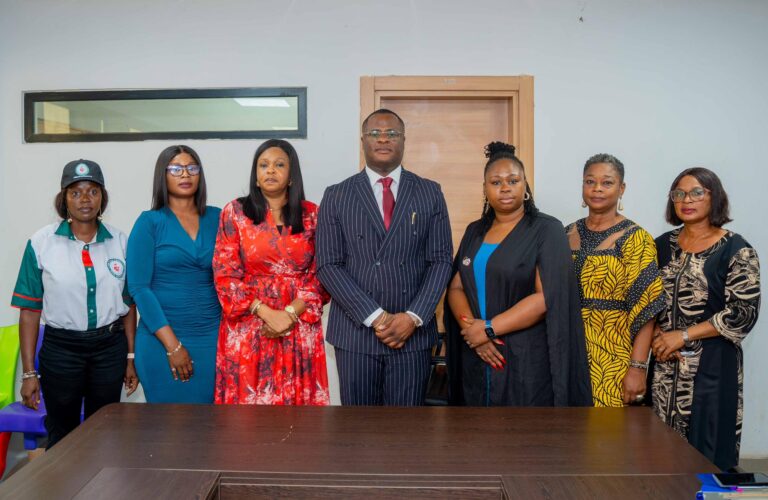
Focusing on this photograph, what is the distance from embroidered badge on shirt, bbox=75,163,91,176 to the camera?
2398 millimetres

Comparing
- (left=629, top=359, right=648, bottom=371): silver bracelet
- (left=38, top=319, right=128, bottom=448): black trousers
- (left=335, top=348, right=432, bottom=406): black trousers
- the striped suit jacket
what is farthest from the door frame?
(left=38, top=319, right=128, bottom=448): black trousers

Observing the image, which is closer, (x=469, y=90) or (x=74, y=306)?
(x=74, y=306)

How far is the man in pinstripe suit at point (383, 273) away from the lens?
2.16 meters

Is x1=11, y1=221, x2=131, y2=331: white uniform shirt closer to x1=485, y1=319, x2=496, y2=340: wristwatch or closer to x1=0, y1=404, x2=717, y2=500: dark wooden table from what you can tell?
x1=0, y1=404, x2=717, y2=500: dark wooden table

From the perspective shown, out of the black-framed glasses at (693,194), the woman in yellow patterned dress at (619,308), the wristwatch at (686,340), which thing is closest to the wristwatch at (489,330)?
the woman in yellow patterned dress at (619,308)

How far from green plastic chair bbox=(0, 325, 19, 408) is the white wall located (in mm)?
1477

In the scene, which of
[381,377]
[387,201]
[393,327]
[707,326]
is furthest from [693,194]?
[381,377]

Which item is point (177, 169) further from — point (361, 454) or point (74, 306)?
A: point (361, 454)

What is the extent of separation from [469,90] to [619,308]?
1.74m

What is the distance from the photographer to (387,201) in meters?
2.28

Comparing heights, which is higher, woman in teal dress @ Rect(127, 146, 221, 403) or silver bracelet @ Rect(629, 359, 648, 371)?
woman in teal dress @ Rect(127, 146, 221, 403)

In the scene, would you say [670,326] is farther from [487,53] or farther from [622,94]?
[487,53]

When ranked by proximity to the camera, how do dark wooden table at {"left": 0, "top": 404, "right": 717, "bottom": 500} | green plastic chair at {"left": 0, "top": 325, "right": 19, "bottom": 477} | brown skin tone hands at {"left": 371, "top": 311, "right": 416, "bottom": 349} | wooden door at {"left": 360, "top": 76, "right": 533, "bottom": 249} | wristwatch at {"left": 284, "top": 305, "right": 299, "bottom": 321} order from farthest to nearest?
wooden door at {"left": 360, "top": 76, "right": 533, "bottom": 249}, green plastic chair at {"left": 0, "top": 325, "right": 19, "bottom": 477}, wristwatch at {"left": 284, "top": 305, "right": 299, "bottom": 321}, brown skin tone hands at {"left": 371, "top": 311, "right": 416, "bottom": 349}, dark wooden table at {"left": 0, "top": 404, "right": 717, "bottom": 500}

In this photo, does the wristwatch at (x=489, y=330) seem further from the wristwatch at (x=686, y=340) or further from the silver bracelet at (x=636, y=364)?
the wristwatch at (x=686, y=340)
